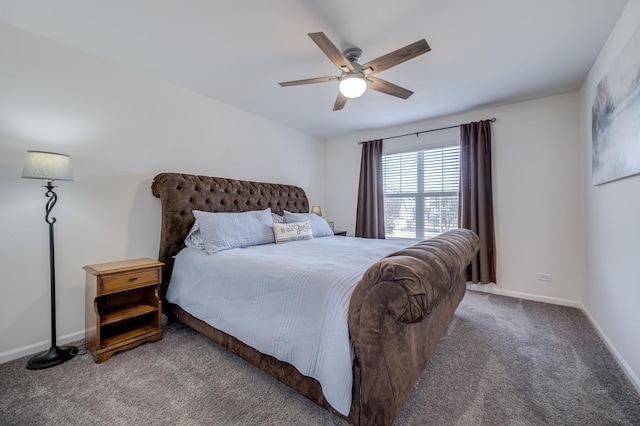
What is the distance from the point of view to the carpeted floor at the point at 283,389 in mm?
1422

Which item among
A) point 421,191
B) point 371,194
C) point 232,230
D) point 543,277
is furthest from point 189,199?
point 543,277

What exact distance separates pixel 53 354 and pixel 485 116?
5.17 m

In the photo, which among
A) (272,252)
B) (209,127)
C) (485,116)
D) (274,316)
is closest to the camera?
(274,316)

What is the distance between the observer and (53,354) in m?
1.94

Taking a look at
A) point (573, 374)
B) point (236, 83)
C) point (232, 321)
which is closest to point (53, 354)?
point (232, 321)

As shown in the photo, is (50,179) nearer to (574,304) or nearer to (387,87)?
(387,87)

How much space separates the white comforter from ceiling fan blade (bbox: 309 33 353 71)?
1474 mm

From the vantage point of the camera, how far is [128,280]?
209 centimetres

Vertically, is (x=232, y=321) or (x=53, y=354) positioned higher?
(x=232, y=321)

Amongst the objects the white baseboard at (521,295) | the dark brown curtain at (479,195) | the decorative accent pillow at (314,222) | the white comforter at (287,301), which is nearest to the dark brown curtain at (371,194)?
the decorative accent pillow at (314,222)

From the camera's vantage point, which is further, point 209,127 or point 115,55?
point 209,127

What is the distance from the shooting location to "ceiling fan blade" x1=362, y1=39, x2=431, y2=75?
171 cm

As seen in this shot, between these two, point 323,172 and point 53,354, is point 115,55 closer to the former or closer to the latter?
point 53,354

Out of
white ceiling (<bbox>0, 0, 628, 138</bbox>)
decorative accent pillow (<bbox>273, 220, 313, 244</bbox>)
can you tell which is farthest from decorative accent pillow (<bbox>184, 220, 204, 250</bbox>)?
white ceiling (<bbox>0, 0, 628, 138</bbox>)
